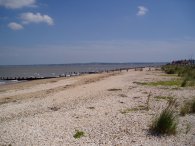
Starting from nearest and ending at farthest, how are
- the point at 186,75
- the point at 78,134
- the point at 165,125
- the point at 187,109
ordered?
the point at 78,134
the point at 165,125
the point at 187,109
the point at 186,75

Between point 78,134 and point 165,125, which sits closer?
point 78,134

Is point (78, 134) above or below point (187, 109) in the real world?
below

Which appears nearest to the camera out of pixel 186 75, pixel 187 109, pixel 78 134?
pixel 78 134

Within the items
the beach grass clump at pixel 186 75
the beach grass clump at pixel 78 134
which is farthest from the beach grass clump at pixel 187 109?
the beach grass clump at pixel 186 75

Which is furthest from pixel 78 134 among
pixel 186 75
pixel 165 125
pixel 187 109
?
pixel 186 75

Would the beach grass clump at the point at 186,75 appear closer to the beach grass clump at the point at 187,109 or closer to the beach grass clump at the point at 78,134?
the beach grass clump at the point at 187,109

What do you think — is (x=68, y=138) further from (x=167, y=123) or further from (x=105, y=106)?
(x=105, y=106)

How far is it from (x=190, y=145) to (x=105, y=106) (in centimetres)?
629

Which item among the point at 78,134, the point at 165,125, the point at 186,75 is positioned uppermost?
the point at 186,75

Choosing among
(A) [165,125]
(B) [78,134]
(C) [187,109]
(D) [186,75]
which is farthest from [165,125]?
(D) [186,75]

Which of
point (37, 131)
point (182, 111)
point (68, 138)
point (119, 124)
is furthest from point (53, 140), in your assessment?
point (182, 111)

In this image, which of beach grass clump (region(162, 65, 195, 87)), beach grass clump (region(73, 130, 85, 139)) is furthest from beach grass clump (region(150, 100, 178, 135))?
beach grass clump (region(162, 65, 195, 87))

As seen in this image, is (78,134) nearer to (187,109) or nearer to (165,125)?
A: (165,125)

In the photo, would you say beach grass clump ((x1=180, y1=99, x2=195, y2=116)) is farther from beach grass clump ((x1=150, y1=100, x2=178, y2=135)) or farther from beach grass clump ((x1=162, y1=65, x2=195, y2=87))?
beach grass clump ((x1=162, y1=65, x2=195, y2=87))
